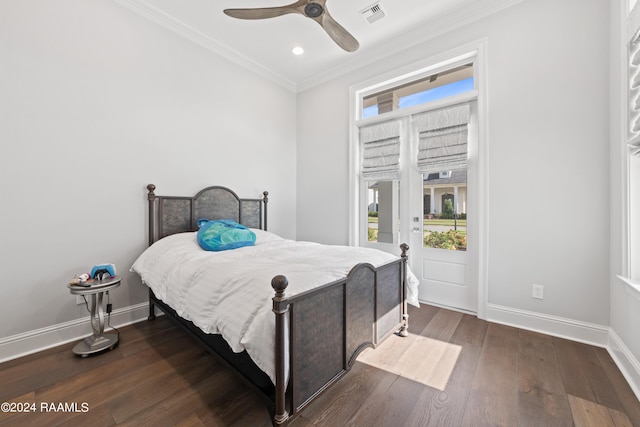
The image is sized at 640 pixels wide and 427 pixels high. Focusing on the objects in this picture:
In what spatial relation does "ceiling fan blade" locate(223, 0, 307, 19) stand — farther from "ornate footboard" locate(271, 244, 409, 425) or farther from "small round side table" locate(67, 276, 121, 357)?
"small round side table" locate(67, 276, 121, 357)

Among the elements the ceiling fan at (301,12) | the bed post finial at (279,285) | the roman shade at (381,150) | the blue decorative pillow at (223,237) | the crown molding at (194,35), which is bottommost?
the bed post finial at (279,285)

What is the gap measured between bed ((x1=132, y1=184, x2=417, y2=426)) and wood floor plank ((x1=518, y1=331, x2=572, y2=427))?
34.2 inches

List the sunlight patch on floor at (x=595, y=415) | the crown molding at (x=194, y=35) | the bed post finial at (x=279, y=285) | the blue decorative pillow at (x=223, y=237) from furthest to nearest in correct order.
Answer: the crown molding at (x=194, y=35)
the blue decorative pillow at (x=223, y=237)
the sunlight patch on floor at (x=595, y=415)
the bed post finial at (x=279, y=285)

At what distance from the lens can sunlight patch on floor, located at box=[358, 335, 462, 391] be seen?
→ 179cm

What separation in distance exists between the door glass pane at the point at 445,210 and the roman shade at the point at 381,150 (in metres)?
0.45

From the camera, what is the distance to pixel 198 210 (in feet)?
10.1

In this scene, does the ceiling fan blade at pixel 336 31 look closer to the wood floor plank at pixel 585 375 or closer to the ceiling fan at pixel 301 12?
the ceiling fan at pixel 301 12

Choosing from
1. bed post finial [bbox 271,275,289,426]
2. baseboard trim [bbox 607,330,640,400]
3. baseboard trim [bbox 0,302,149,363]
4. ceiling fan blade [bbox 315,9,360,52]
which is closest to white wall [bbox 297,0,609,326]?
baseboard trim [bbox 607,330,640,400]

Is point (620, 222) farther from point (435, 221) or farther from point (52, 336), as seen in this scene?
point (52, 336)

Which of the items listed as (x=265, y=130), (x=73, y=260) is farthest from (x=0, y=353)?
(x=265, y=130)

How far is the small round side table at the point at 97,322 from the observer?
2029 mm

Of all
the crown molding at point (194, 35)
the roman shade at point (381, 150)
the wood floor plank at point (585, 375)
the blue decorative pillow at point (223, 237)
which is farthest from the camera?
the roman shade at point (381, 150)

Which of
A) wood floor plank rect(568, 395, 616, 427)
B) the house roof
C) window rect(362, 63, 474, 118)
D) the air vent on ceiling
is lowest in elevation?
wood floor plank rect(568, 395, 616, 427)

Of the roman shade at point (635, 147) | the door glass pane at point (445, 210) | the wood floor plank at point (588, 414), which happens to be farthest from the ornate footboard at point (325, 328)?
the roman shade at point (635, 147)
